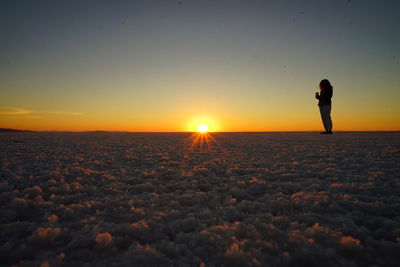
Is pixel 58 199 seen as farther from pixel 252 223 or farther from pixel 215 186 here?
pixel 252 223

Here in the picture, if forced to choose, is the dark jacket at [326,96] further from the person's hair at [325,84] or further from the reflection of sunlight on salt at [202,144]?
the reflection of sunlight on salt at [202,144]

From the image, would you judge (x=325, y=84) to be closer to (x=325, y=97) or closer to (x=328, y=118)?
(x=325, y=97)

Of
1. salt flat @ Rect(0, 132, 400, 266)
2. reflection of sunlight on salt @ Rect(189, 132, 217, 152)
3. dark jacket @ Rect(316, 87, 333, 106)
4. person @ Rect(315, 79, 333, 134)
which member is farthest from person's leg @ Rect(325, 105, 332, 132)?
salt flat @ Rect(0, 132, 400, 266)

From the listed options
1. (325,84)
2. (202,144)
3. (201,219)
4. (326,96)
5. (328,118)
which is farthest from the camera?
(328,118)

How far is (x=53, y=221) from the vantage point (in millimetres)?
2562

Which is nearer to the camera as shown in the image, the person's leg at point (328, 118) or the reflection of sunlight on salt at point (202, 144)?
the reflection of sunlight on salt at point (202, 144)

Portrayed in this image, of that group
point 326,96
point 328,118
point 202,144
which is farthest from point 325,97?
point 202,144

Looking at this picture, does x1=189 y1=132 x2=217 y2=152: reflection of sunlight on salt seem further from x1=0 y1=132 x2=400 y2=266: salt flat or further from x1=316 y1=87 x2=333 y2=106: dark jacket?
x1=316 y1=87 x2=333 y2=106: dark jacket

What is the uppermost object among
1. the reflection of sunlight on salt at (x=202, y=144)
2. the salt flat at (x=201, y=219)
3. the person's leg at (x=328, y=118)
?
the person's leg at (x=328, y=118)

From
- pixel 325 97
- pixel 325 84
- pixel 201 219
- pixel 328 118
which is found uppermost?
pixel 325 84

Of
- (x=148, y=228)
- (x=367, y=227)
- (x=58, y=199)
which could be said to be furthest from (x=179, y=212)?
(x=367, y=227)

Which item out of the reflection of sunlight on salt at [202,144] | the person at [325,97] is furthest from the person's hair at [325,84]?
the reflection of sunlight on salt at [202,144]

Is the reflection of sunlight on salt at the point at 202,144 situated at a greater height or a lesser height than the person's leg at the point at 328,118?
lesser

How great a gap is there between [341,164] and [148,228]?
16.8 ft
